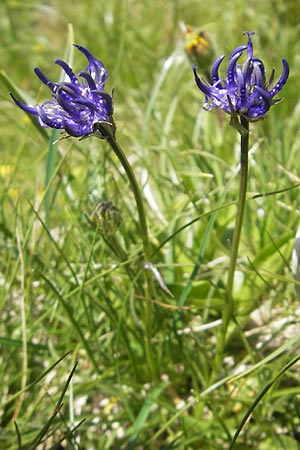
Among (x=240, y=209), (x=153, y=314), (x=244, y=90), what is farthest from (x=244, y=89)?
(x=153, y=314)

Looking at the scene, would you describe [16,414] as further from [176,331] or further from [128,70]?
[128,70]

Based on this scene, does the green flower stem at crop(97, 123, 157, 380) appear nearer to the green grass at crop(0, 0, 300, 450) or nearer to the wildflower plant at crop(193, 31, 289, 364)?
the green grass at crop(0, 0, 300, 450)

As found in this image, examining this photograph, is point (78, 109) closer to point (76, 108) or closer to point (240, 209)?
point (76, 108)

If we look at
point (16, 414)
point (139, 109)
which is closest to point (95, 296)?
point (16, 414)

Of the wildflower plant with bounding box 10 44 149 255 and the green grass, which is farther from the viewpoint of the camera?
the green grass

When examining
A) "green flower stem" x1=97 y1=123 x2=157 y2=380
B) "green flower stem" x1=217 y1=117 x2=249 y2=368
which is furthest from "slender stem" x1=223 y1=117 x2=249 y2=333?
"green flower stem" x1=97 y1=123 x2=157 y2=380

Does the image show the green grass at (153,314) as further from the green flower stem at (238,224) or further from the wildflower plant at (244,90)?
the wildflower plant at (244,90)
